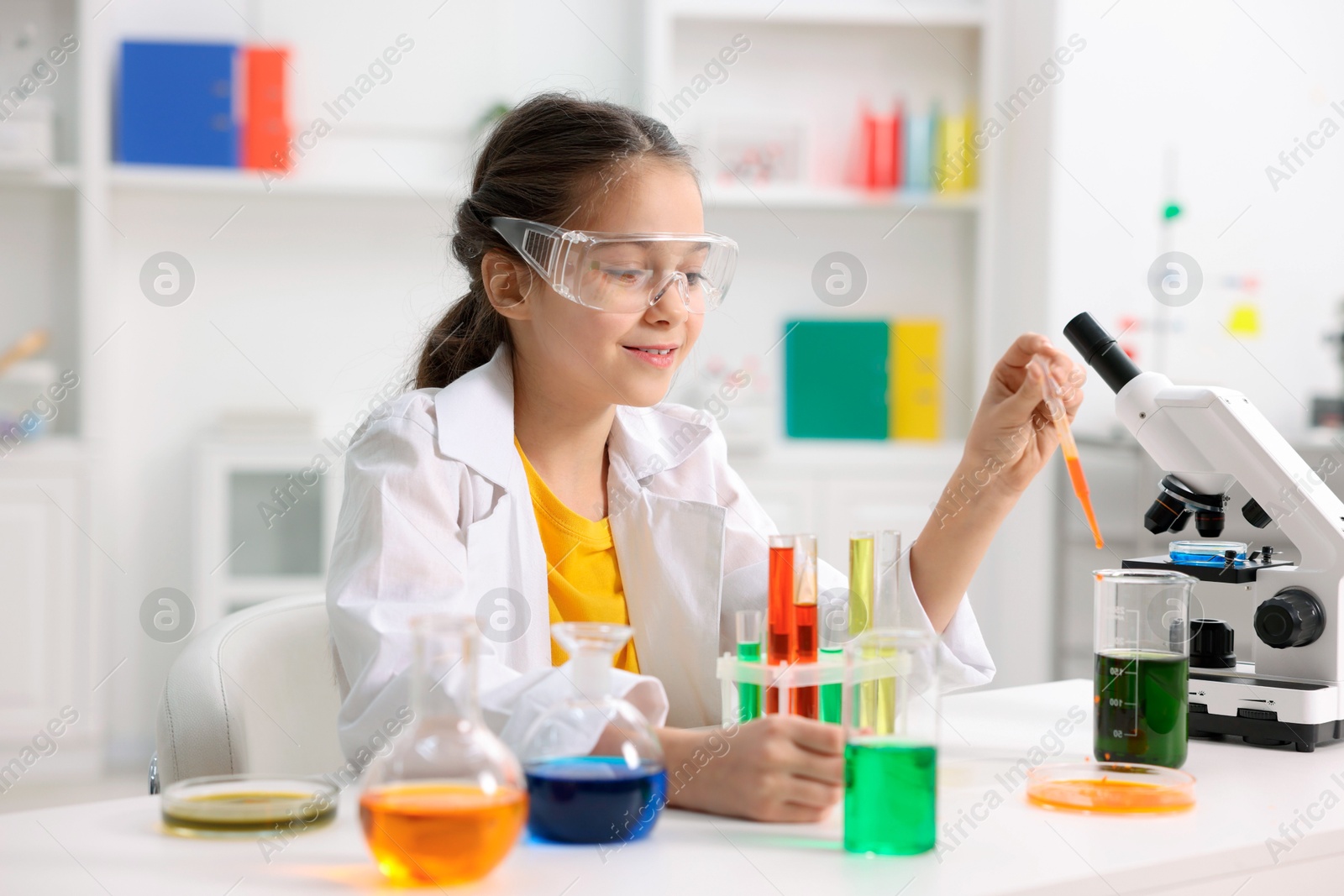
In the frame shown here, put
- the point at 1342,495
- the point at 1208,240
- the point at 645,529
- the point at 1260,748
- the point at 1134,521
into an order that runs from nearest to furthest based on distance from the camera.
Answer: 1. the point at 1260,748
2. the point at 645,529
3. the point at 1342,495
4. the point at 1134,521
5. the point at 1208,240

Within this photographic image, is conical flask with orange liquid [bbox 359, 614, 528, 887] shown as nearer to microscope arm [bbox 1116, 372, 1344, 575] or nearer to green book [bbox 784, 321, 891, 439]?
microscope arm [bbox 1116, 372, 1344, 575]

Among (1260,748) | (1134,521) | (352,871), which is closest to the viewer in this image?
(352,871)

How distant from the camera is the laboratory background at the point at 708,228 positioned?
3424mm

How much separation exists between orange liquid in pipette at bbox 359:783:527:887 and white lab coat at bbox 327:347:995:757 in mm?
148

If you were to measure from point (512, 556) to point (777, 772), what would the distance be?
488mm

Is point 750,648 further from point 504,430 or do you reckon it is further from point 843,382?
point 843,382

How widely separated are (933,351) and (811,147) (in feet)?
2.29

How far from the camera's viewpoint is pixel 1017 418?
1.30m

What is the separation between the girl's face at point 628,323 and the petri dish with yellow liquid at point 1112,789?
0.61 metres

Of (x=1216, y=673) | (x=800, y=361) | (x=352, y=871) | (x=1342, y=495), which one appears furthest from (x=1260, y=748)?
(x=800, y=361)

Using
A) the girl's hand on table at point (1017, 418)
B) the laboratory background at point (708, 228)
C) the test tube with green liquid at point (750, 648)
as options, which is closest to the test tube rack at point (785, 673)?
the test tube with green liquid at point (750, 648)

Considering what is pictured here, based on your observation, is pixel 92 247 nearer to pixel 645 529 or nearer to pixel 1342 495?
pixel 645 529

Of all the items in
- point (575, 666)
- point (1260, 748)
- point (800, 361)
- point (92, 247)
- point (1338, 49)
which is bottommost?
point (1260, 748)

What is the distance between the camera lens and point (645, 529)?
150 cm
